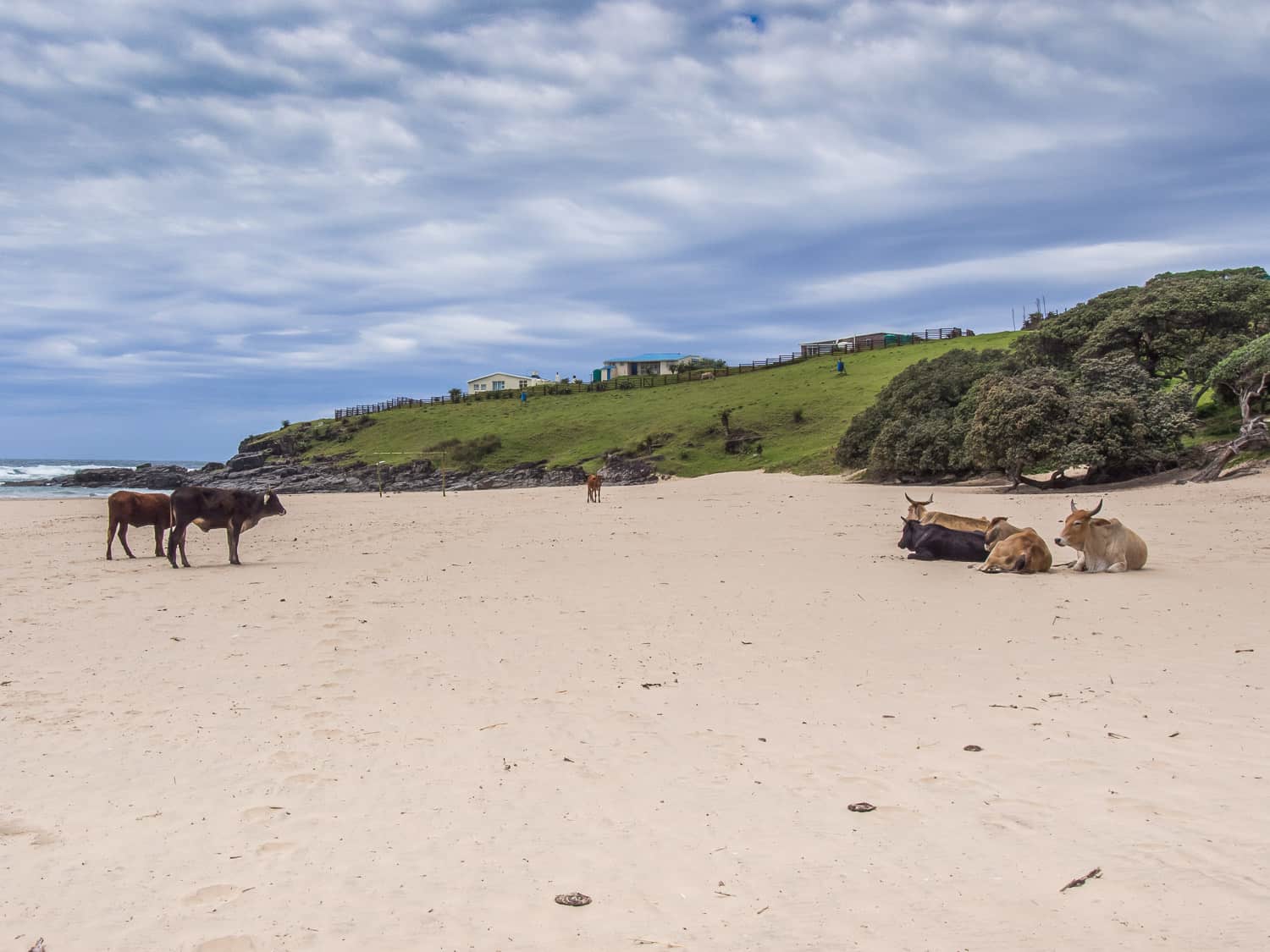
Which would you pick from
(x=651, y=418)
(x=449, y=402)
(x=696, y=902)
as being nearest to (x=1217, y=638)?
(x=696, y=902)

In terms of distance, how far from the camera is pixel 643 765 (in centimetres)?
556

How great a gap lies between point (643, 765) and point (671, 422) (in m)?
67.3

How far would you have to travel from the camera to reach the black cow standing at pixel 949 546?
14.1 metres

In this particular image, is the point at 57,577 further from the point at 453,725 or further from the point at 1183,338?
the point at 1183,338

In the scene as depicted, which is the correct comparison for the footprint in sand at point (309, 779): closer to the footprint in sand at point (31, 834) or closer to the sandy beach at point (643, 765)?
the sandy beach at point (643, 765)

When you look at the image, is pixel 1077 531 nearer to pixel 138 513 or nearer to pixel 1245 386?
pixel 138 513

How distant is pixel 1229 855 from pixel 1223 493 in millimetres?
20390

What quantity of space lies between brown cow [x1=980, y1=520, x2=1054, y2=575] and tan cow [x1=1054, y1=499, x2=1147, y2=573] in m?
0.39

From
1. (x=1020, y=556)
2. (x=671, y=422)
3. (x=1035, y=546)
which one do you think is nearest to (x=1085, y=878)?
(x=1020, y=556)

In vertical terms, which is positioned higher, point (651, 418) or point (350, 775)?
point (651, 418)

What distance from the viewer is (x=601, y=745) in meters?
5.93

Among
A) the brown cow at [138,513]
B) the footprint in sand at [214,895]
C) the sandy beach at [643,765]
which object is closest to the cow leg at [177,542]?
the brown cow at [138,513]

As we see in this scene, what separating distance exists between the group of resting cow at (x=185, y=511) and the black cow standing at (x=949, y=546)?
12.1 m

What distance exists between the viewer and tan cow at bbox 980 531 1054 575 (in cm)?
1256
